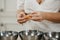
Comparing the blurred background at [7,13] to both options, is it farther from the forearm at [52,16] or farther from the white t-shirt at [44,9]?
the forearm at [52,16]

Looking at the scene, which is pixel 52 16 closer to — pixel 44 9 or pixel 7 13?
pixel 44 9

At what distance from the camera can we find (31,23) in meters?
0.73

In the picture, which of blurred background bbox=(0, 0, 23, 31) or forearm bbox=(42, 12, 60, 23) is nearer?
forearm bbox=(42, 12, 60, 23)

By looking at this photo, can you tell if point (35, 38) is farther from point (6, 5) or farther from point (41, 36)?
point (6, 5)

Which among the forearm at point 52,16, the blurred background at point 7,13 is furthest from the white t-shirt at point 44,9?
the blurred background at point 7,13

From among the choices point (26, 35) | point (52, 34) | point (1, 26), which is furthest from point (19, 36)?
point (1, 26)

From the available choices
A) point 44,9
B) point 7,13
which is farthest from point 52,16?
point 7,13

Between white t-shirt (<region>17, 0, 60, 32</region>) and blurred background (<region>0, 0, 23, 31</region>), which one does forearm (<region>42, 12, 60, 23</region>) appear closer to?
white t-shirt (<region>17, 0, 60, 32</region>)

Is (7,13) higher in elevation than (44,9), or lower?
lower

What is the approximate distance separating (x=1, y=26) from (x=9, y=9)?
23 cm

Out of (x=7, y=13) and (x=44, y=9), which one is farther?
(x=7, y=13)

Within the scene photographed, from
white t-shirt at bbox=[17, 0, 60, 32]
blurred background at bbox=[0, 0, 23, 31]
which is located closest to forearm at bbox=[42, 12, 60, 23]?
white t-shirt at bbox=[17, 0, 60, 32]

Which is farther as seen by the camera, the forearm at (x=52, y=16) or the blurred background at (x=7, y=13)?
the blurred background at (x=7, y=13)

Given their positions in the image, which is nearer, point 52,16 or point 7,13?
point 52,16
